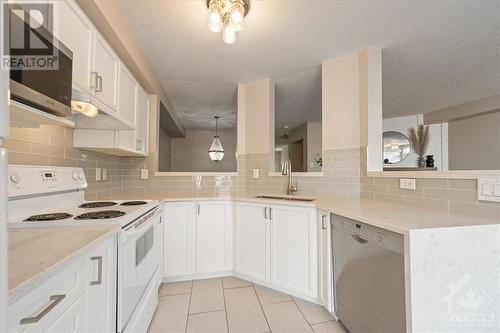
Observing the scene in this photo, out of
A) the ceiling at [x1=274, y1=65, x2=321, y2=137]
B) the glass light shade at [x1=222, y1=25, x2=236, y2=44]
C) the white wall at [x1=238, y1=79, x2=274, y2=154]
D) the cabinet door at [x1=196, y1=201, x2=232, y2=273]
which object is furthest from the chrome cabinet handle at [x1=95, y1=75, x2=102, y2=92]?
the ceiling at [x1=274, y1=65, x2=321, y2=137]

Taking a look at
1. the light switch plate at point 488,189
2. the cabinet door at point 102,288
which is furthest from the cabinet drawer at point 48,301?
the light switch plate at point 488,189

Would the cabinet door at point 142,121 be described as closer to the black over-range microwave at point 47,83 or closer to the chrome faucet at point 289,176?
the black over-range microwave at point 47,83

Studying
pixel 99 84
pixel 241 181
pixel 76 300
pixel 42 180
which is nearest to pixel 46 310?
pixel 76 300

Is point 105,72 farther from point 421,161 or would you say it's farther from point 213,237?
point 421,161

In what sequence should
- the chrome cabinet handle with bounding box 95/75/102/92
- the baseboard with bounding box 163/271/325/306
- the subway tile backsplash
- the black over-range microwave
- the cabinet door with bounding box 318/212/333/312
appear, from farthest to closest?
the baseboard with bounding box 163/271/325/306 → the cabinet door with bounding box 318/212/333/312 → the chrome cabinet handle with bounding box 95/75/102/92 → the subway tile backsplash → the black over-range microwave

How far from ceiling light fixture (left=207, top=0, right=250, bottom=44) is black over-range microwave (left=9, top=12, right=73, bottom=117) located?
0.91m

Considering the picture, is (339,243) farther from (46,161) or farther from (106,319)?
(46,161)

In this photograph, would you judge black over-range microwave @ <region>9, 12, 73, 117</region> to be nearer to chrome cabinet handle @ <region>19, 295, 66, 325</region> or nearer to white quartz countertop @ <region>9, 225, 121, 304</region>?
white quartz countertop @ <region>9, 225, 121, 304</region>

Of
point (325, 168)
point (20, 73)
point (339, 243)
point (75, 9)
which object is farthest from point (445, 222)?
point (75, 9)

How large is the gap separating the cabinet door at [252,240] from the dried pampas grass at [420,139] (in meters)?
4.59

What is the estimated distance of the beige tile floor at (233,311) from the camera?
1610 millimetres

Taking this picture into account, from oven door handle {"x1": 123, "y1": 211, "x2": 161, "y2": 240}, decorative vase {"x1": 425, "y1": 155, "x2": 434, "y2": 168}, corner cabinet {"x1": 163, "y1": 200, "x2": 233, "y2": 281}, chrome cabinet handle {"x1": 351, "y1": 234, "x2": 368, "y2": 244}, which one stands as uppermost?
decorative vase {"x1": 425, "y1": 155, "x2": 434, "y2": 168}

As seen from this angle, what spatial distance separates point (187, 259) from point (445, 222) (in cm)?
212

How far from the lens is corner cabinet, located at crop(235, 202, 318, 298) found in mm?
1845
